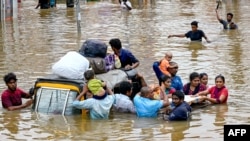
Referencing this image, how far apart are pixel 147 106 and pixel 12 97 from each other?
2339 mm

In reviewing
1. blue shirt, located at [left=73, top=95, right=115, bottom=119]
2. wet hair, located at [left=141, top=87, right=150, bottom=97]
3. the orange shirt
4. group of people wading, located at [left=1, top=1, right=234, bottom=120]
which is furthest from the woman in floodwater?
blue shirt, located at [left=73, top=95, right=115, bottom=119]

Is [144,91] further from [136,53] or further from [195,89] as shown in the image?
[136,53]

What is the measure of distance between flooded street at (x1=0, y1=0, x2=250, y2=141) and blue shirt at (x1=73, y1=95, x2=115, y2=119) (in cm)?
17

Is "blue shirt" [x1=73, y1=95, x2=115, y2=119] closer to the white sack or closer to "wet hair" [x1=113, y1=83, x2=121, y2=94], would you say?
"wet hair" [x1=113, y1=83, x2=121, y2=94]

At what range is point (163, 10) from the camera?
3622 centimetres

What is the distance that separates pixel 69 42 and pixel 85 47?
961 centimetres

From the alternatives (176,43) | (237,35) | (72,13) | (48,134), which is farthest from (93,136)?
(72,13)

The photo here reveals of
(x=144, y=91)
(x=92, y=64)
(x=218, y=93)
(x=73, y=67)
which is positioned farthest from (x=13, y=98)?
(x=218, y=93)

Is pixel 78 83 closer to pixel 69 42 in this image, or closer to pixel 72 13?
pixel 69 42

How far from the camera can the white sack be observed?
11180 millimetres

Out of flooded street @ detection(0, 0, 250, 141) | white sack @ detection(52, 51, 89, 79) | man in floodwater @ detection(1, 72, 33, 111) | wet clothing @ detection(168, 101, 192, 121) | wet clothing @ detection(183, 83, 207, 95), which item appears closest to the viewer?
flooded street @ detection(0, 0, 250, 141)

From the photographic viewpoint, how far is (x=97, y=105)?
429 inches

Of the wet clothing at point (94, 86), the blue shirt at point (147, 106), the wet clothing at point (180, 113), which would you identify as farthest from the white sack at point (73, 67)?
the wet clothing at point (180, 113)

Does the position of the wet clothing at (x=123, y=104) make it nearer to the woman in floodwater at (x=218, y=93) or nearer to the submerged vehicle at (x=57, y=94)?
the submerged vehicle at (x=57, y=94)
